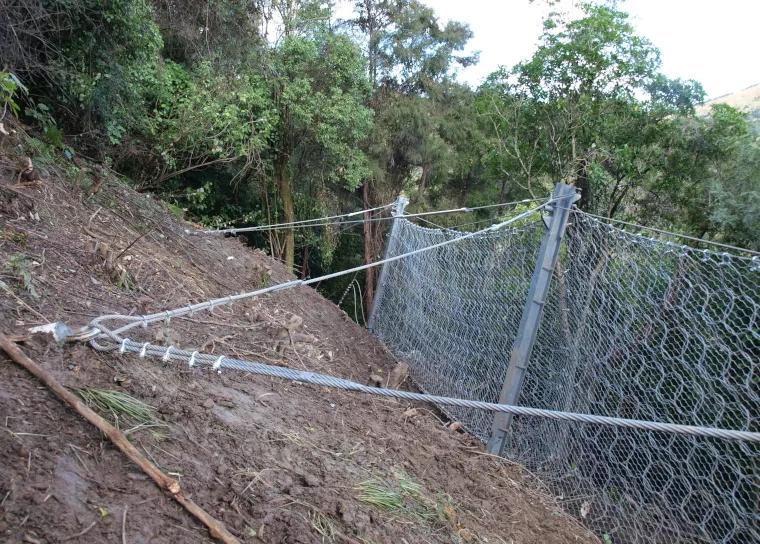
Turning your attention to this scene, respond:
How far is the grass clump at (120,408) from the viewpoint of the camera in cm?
182

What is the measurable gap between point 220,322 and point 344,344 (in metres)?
1.52

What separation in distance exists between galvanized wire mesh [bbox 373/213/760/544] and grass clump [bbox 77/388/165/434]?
1.76 meters

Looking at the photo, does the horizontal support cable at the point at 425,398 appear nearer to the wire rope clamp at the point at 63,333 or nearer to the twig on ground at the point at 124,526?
the wire rope clamp at the point at 63,333

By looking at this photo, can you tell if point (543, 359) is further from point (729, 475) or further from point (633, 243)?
point (729, 475)

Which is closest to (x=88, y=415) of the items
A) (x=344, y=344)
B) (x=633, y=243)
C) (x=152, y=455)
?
(x=152, y=455)

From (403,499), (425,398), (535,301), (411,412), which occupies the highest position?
(535,301)

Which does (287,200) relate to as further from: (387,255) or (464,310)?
(464,310)

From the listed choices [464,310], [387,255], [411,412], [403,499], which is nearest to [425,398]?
[403,499]

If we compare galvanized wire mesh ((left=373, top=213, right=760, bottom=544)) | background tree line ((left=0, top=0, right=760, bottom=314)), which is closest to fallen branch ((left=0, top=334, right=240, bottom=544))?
galvanized wire mesh ((left=373, top=213, right=760, bottom=544))

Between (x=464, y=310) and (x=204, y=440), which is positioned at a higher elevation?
(x=464, y=310)

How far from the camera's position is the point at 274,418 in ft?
7.63

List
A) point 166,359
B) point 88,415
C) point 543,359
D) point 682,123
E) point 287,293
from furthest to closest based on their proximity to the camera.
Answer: point 682,123 → point 287,293 → point 543,359 → point 166,359 → point 88,415

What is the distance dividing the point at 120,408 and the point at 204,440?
275 mm

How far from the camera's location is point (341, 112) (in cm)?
1035
